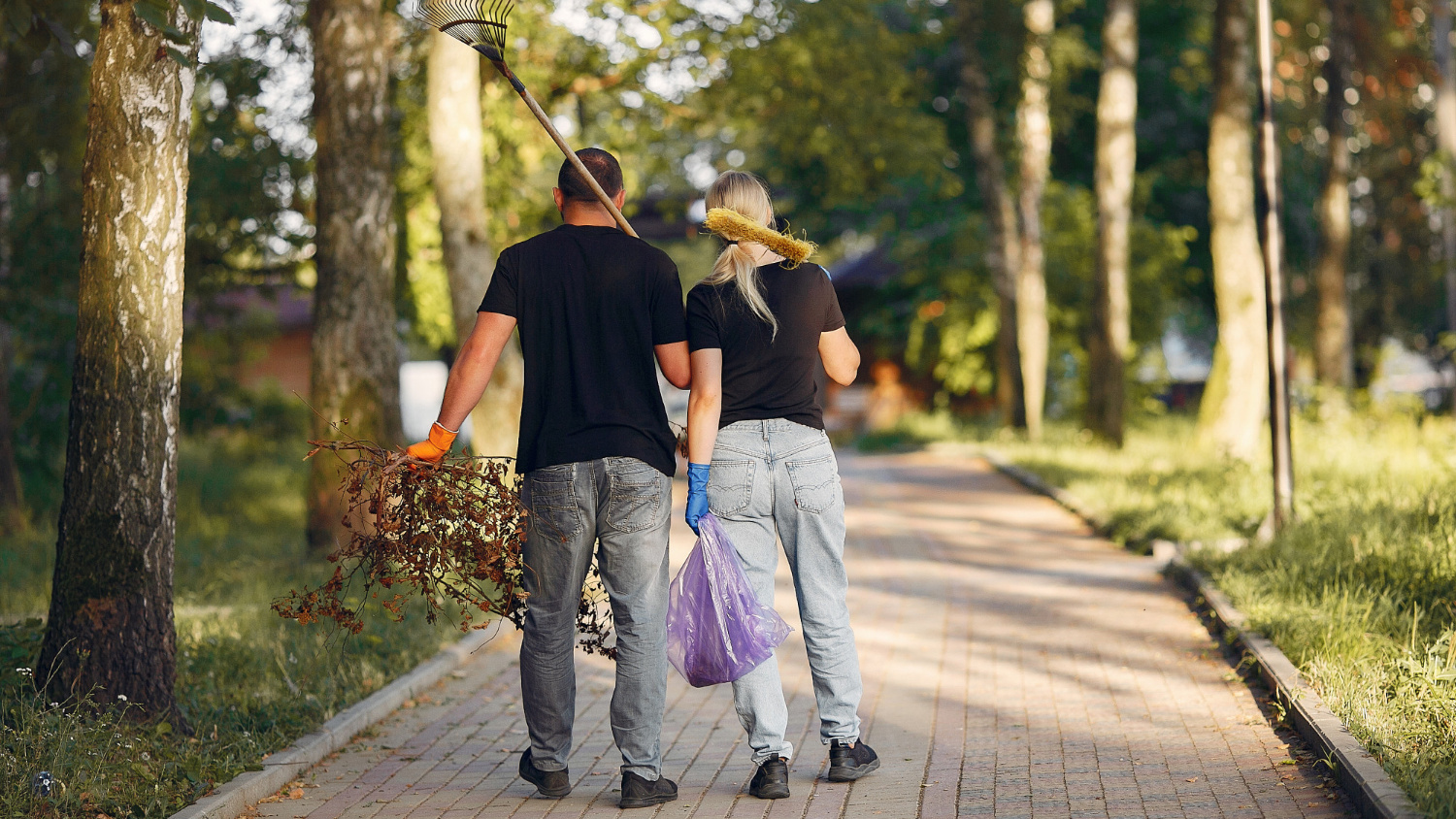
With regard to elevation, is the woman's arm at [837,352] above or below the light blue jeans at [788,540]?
above

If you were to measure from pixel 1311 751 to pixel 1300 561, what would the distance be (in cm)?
329

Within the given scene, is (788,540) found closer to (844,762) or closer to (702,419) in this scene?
(702,419)

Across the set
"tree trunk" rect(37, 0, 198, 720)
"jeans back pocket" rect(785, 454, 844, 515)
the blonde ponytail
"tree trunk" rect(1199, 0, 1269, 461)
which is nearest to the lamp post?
"tree trunk" rect(1199, 0, 1269, 461)

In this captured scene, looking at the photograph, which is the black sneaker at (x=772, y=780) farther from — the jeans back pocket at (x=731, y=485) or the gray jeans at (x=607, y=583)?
the jeans back pocket at (x=731, y=485)

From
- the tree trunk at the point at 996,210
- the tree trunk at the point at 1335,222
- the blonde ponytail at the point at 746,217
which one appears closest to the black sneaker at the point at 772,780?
the blonde ponytail at the point at 746,217

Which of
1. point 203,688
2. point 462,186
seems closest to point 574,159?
point 203,688

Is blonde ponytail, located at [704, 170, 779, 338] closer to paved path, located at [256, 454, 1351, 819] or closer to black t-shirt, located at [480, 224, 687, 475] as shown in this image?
black t-shirt, located at [480, 224, 687, 475]

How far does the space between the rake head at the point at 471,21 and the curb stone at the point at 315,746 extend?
111 inches

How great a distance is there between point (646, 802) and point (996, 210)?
73.8 feet

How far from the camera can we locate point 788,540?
503 cm

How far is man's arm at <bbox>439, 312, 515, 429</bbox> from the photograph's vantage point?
15.5ft

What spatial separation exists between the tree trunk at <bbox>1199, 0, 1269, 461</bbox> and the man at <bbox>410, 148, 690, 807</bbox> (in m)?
11.5

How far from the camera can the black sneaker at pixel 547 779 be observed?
503 cm

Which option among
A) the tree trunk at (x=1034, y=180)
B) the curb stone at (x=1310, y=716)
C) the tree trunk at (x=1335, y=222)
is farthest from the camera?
the tree trunk at (x=1335, y=222)
